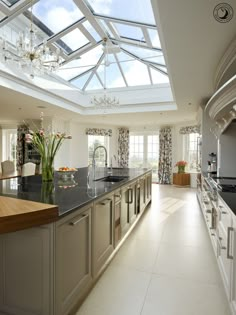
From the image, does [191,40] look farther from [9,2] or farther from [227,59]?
[9,2]

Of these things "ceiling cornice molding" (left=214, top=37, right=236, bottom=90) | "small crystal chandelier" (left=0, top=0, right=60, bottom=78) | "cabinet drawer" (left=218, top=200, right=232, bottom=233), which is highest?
"small crystal chandelier" (left=0, top=0, right=60, bottom=78)

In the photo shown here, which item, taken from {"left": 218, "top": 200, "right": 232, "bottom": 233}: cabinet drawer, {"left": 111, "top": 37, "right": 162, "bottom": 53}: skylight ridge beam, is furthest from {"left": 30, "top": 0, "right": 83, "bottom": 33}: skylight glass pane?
{"left": 218, "top": 200, "right": 232, "bottom": 233}: cabinet drawer

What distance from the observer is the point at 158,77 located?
642 centimetres

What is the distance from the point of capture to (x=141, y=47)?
5.05m

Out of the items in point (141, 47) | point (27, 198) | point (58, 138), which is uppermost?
point (141, 47)

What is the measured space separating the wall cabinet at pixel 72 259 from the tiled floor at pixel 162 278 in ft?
0.79

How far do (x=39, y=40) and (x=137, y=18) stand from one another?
224cm

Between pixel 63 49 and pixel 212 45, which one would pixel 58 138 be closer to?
pixel 212 45

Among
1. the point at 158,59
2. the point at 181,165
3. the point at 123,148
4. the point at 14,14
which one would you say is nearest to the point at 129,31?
the point at 158,59

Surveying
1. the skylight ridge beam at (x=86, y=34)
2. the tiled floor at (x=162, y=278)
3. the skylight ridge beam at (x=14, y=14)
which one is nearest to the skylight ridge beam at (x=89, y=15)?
the skylight ridge beam at (x=86, y=34)

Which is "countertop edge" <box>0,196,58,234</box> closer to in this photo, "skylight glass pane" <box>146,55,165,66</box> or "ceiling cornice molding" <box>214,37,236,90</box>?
"ceiling cornice molding" <box>214,37,236,90</box>

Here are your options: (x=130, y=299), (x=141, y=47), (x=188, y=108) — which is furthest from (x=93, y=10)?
(x=130, y=299)

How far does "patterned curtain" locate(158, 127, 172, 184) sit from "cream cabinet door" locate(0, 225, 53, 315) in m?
8.37

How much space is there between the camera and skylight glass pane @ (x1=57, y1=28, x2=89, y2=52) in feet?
15.8
